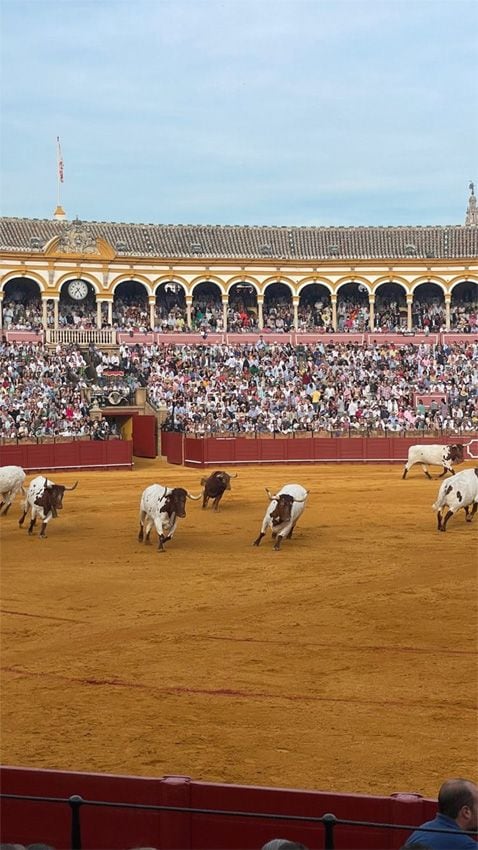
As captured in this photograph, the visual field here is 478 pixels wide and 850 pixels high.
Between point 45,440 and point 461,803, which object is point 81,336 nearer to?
point 45,440

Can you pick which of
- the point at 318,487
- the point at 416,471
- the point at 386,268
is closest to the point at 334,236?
the point at 386,268

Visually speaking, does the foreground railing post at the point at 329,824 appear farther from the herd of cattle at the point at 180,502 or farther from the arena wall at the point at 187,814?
the herd of cattle at the point at 180,502

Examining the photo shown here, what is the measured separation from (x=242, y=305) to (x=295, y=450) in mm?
16915

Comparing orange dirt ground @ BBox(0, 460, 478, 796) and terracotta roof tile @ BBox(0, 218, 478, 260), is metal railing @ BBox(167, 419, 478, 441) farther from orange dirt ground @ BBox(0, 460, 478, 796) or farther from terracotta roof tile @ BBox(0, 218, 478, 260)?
orange dirt ground @ BBox(0, 460, 478, 796)

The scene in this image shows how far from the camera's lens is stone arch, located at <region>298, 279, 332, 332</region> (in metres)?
52.1

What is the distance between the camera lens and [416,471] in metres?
33.4

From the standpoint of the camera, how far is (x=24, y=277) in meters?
48.1

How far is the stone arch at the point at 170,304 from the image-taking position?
50438 mm

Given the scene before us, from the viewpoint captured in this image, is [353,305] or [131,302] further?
[353,305]

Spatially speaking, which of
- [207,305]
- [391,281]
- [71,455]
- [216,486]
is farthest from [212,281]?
[216,486]

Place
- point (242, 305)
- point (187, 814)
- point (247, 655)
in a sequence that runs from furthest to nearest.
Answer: point (242, 305) < point (247, 655) < point (187, 814)

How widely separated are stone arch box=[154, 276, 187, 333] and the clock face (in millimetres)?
3479

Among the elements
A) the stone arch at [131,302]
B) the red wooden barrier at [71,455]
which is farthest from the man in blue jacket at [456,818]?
the stone arch at [131,302]

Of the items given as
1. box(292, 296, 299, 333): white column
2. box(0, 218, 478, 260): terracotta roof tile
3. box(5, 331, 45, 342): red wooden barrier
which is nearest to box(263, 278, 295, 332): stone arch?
box(292, 296, 299, 333): white column
